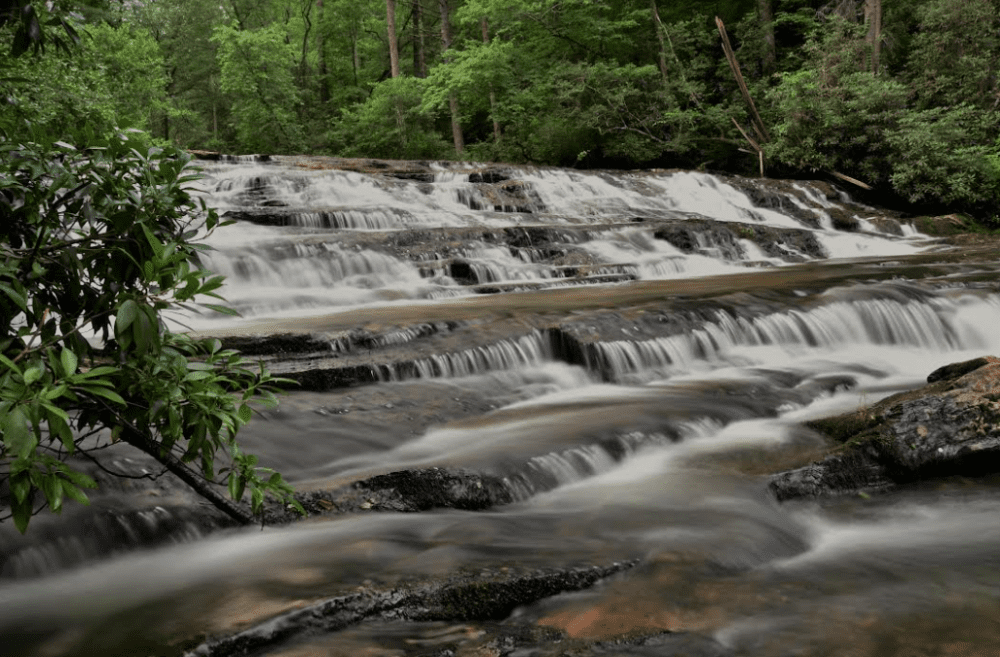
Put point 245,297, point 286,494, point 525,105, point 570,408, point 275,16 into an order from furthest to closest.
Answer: point 275,16, point 525,105, point 245,297, point 570,408, point 286,494

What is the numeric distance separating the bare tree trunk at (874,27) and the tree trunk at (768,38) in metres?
4.21

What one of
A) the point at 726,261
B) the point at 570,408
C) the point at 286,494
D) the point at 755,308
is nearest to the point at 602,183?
the point at 726,261

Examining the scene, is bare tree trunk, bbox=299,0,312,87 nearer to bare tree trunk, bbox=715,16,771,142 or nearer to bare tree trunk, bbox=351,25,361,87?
bare tree trunk, bbox=351,25,361,87

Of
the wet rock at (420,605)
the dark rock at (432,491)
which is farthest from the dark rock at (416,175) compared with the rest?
the wet rock at (420,605)

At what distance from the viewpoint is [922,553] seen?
371 centimetres

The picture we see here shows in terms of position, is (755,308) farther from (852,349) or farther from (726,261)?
(726,261)

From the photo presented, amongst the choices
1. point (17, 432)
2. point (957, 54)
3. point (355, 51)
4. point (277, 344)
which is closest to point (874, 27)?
point (957, 54)

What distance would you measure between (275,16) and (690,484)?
140ft

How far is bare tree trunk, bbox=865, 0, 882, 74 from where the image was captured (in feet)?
63.9

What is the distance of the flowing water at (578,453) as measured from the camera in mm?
2992

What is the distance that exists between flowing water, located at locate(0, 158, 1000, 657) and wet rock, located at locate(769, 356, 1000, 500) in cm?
15

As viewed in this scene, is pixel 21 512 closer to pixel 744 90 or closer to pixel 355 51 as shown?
pixel 744 90

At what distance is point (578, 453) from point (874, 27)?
19.8 meters

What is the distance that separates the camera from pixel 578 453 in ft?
16.0
